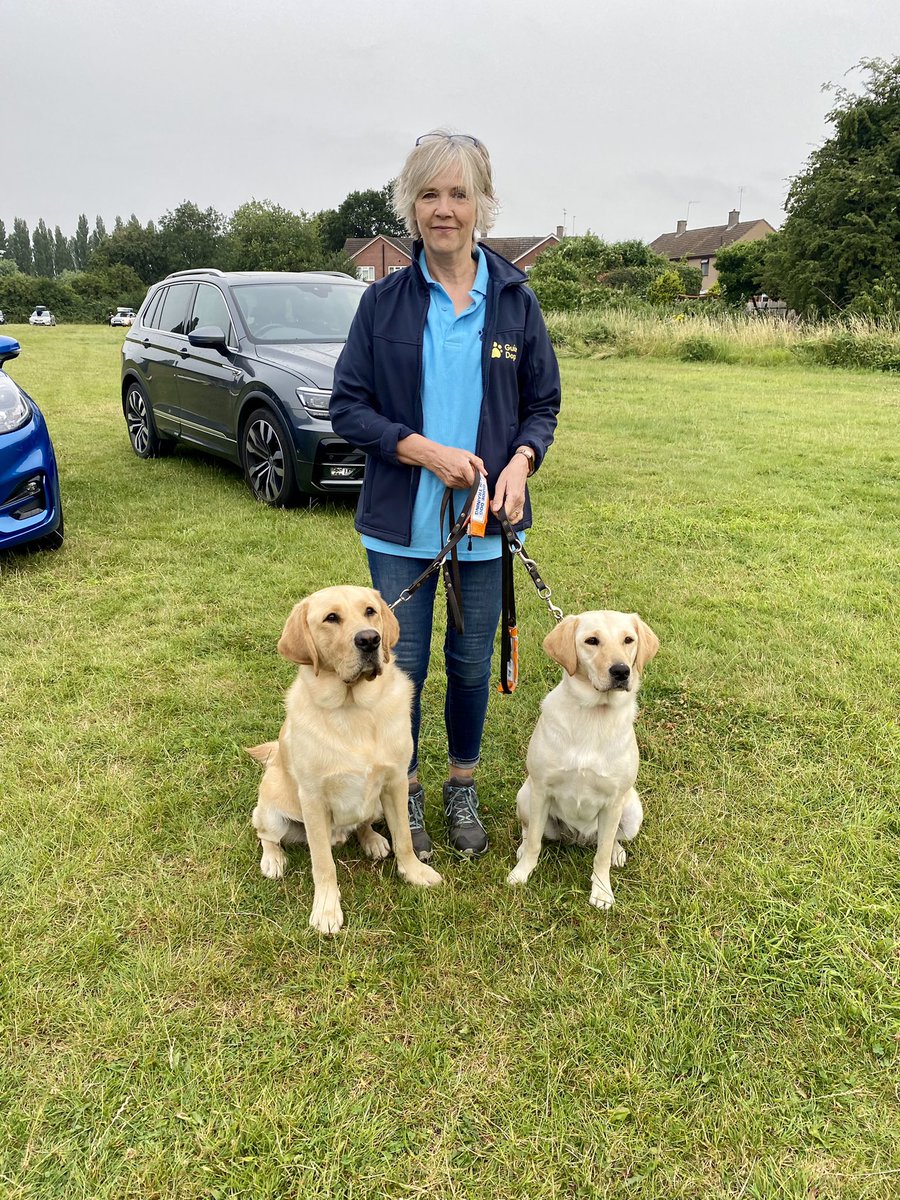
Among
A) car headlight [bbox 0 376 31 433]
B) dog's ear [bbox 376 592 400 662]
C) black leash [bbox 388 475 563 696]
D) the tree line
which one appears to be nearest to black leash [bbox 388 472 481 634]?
black leash [bbox 388 475 563 696]

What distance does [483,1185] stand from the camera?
1.78 m

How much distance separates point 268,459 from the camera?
22.1 ft

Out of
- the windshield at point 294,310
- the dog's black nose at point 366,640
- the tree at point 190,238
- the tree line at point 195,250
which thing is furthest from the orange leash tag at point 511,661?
the tree at point 190,238

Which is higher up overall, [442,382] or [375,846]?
[442,382]

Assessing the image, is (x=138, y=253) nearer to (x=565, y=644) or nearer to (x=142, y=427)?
(x=142, y=427)

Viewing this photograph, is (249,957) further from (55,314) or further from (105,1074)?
(55,314)

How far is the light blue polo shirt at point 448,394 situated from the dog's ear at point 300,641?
1.55 ft

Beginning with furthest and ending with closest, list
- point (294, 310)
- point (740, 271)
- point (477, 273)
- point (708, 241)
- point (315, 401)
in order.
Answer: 1. point (708, 241)
2. point (740, 271)
3. point (294, 310)
4. point (315, 401)
5. point (477, 273)

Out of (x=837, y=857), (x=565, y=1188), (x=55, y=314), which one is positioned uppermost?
(x=55, y=314)

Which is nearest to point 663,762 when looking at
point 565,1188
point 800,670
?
point 800,670

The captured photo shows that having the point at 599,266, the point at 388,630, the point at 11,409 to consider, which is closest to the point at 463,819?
the point at 388,630

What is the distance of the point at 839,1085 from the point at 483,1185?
990 millimetres

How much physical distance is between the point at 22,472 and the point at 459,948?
445cm

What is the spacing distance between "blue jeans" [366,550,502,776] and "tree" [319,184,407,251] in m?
73.5
